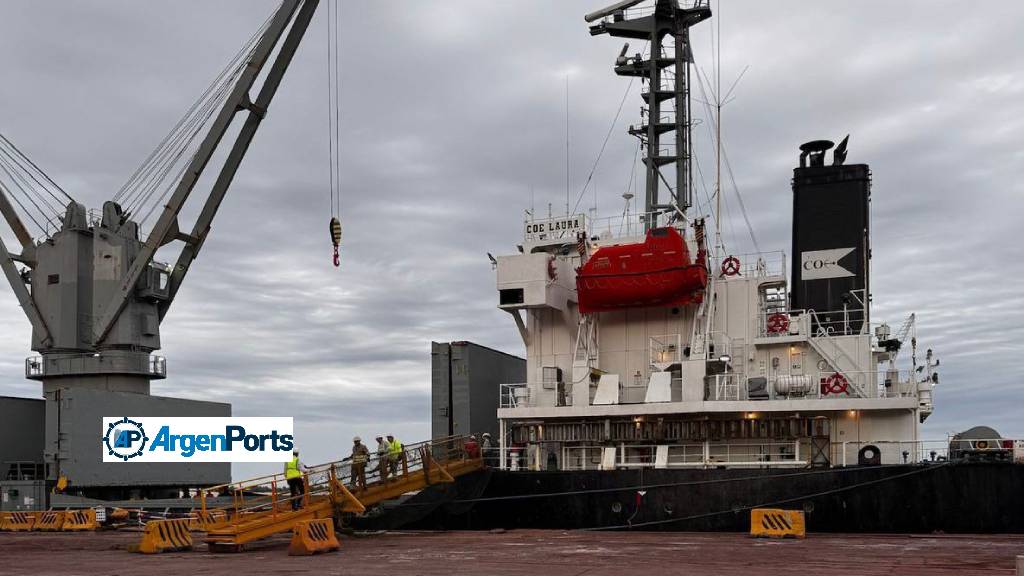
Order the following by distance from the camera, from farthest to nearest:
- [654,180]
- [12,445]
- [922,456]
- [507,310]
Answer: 1. [12,445]
2. [654,180]
3. [507,310]
4. [922,456]

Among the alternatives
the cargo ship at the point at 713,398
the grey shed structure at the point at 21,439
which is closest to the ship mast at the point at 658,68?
the cargo ship at the point at 713,398

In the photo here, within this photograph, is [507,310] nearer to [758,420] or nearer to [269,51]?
[758,420]

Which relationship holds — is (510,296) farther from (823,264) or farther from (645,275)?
(823,264)

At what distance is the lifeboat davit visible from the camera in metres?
23.1

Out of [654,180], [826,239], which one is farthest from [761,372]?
[654,180]

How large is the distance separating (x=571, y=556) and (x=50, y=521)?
1748cm

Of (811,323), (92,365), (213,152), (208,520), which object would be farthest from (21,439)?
(811,323)

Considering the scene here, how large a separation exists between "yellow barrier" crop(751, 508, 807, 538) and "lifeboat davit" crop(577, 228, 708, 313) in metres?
5.67

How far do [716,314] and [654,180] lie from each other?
7.22 meters

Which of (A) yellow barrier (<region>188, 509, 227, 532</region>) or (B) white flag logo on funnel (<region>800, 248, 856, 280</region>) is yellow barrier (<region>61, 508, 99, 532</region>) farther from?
(B) white flag logo on funnel (<region>800, 248, 856, 280</region>)

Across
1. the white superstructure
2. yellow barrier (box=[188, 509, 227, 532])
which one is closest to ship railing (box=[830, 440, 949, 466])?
the white superstructure

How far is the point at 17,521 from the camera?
27.5m

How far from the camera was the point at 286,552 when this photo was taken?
17875mm

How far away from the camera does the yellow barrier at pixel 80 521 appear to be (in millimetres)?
26609
